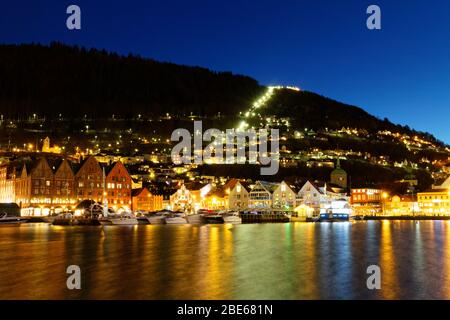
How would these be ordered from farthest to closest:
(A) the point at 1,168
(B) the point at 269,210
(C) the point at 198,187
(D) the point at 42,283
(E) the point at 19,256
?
(C) the point at 198,187 < (A) the point at 1,168 < (B) the point at 269,210 < (E) the point at 19,256 < (D) the point at 42,283

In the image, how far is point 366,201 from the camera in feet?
404

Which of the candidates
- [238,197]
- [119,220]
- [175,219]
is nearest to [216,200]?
[238,197]

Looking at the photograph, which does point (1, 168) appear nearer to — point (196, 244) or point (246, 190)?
point (246, 190)

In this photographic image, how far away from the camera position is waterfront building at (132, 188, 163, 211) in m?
100

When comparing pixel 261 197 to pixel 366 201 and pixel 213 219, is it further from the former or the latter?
pixel 366 201

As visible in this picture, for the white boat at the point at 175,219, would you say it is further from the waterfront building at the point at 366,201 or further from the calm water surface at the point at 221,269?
the waterfront building at the point at 366,201

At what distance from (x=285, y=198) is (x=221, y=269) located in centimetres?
7062

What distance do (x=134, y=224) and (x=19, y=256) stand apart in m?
42.4

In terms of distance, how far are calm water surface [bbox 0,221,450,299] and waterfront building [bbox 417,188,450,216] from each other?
73.4 metres

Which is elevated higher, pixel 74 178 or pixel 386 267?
pixel 74 178
